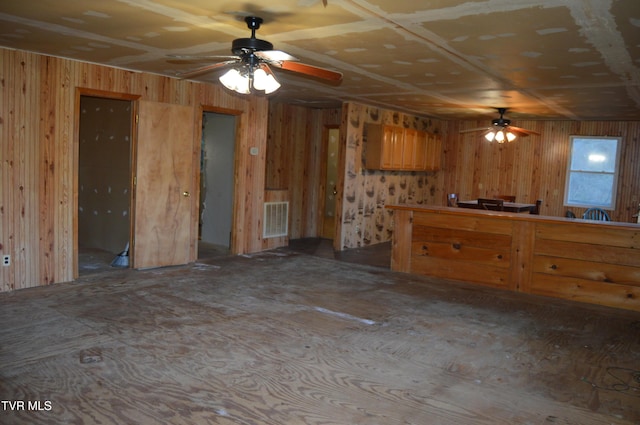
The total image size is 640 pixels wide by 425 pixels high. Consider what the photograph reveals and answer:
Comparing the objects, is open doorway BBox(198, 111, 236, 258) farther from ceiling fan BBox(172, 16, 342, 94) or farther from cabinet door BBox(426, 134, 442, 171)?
cabinet door BBox(426, 134, 442, 171)

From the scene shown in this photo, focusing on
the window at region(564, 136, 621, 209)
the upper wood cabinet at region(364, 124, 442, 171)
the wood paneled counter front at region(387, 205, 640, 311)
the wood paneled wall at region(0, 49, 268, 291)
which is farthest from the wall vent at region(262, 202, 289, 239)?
the window at region(564, 136, 621, 209)

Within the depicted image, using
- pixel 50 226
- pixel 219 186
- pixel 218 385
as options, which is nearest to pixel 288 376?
pixel 218 385

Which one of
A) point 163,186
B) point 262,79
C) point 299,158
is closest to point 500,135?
point 299,158

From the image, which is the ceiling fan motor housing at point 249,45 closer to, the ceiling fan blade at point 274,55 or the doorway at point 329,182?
the ceiling fan blade at point 274,55

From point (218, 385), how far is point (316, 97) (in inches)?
212

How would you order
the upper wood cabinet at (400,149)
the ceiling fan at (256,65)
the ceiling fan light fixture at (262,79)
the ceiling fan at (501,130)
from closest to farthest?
the ceiling fan at (256,65)
the ceiling fan light fixture at (262,79)
the ceiling fan at (501,130)
the upper wood cabinet at (400,149)

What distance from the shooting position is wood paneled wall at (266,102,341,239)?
888cm

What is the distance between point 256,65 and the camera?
12.3 feet

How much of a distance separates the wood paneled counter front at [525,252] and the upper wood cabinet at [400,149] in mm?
1920

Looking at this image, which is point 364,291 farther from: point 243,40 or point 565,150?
point 565,150

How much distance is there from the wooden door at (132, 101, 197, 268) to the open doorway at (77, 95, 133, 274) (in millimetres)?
534

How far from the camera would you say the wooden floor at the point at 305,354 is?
2867mm

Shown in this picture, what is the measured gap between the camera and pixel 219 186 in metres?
7.89

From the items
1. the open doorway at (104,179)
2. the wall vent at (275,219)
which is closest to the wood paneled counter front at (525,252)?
the wall vent at (275,219)
